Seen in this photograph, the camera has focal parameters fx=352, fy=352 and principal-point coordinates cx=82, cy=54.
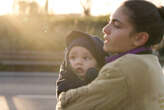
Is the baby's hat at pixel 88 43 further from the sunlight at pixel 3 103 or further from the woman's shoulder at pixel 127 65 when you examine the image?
the sunlight at pixel 3 103

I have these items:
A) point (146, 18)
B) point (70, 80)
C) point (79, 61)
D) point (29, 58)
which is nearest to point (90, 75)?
point (70, 80)

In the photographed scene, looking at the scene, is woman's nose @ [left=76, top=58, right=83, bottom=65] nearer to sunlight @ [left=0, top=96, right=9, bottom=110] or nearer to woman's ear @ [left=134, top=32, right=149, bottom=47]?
woman's ear @ [left=134, top=32, right=149, bottom=47]

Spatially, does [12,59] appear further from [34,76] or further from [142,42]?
[142,42]

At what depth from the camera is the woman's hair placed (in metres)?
1.19

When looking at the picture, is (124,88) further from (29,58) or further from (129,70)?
(29,58)

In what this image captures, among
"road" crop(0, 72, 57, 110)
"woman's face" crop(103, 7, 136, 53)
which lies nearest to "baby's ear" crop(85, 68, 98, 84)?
"woman's face" crop(103, 7, 136, 53)

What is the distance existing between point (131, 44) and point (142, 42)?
39 mm

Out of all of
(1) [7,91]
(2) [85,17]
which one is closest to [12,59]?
(2) [85,17]

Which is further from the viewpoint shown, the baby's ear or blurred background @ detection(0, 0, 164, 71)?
blurred background @ detection(0, 0, 164, 71)

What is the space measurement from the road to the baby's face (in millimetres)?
4551

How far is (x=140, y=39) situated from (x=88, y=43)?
26.9 inches

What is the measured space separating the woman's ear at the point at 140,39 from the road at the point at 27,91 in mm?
5256

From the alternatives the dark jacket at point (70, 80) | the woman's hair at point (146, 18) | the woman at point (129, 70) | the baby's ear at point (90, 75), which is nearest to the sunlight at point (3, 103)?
the dark jacket at point (70, 80)

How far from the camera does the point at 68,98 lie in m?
1.24
